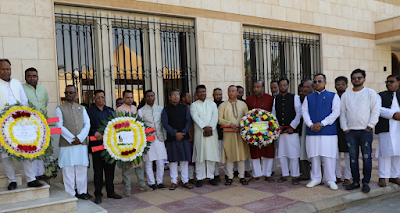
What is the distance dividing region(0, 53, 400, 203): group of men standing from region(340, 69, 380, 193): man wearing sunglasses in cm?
2

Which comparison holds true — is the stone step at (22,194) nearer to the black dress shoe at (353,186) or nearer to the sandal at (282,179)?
the sandal at (282,179)

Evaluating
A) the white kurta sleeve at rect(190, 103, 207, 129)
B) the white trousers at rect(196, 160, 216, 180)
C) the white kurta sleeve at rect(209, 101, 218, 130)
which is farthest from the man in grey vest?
the white kurta sleeve at rect(209, 101, 218, 130)

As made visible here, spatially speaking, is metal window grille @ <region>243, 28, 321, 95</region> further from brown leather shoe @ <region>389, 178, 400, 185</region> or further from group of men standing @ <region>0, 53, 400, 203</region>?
brown leather shoe @ <region>389, 178, 400, 185</region>

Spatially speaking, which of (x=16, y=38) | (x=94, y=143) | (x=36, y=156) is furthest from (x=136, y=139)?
(x=16, y=38)

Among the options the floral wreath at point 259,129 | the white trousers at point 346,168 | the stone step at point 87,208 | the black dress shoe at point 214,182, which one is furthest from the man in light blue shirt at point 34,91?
the white trousers at point 346,168

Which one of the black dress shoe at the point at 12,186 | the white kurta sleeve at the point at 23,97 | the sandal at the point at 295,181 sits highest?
the white kurta sleeve at the point at 23,97

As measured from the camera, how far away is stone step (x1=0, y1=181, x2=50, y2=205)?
4.39 m

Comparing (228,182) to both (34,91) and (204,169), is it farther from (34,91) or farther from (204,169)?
(34,91)

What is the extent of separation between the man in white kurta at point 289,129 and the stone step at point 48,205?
150 inches

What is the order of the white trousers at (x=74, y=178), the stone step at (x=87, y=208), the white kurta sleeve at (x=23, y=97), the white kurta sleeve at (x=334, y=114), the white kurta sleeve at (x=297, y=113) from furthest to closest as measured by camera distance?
the white kurta sleeve at (x=297, y=113) → the white kurta sleeve at (x=334, y=114) → the white trousers at (x=74, y=178) → the white kurta sleeve at (x=23, y=97) → the stone step at (x=87, y=208)

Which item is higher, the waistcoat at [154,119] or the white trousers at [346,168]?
the waistcoat at [154,119]

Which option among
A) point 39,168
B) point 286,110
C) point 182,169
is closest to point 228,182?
point 182,169

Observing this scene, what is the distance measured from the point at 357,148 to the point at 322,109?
89 centimetres

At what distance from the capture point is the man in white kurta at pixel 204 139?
20.2 ft
